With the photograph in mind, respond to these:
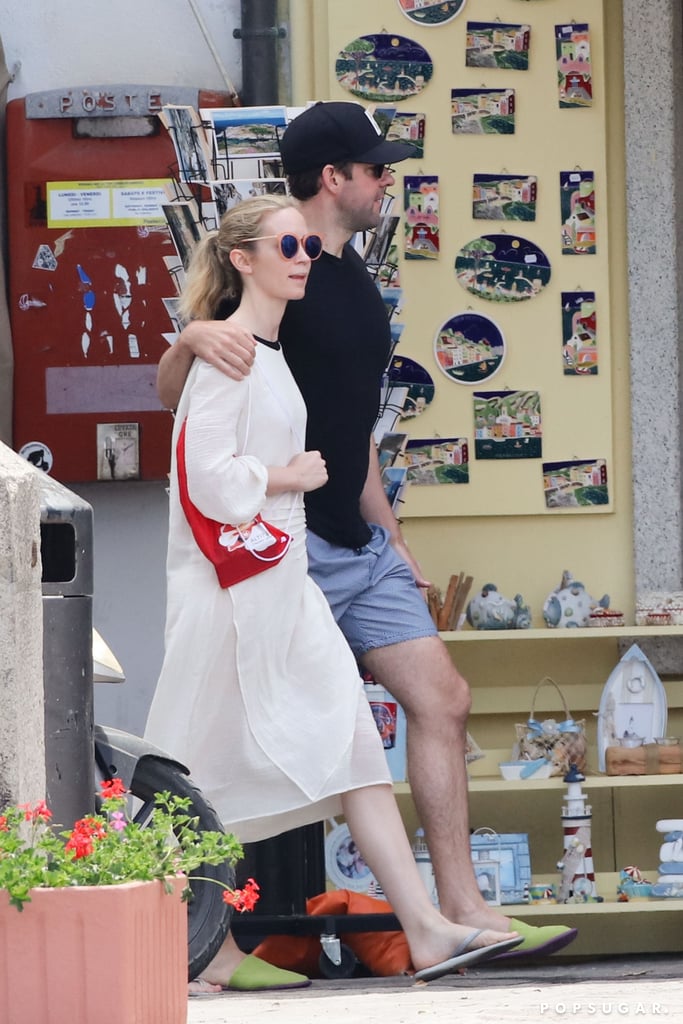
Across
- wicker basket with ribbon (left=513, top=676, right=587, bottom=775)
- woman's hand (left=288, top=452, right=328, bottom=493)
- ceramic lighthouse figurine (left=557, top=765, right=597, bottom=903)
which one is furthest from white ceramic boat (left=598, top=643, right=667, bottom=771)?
woman's hand (left=288, top=452, right=328, bottom=493)

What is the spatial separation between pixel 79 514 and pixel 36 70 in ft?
11.3

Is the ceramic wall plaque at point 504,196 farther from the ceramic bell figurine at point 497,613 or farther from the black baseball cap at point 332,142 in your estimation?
the black baseball cap at point 332,142

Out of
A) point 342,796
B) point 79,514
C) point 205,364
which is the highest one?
point 205,364

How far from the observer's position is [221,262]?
5000 mm

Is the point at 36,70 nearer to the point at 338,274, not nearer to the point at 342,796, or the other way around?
the point at 338,274

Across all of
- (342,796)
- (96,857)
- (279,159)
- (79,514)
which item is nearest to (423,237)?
(279,159)

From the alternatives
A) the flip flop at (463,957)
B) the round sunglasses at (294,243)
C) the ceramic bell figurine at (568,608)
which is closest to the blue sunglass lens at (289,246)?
the round sunglasses at (294,243)

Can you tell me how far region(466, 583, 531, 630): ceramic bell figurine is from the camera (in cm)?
645

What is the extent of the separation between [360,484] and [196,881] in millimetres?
1276

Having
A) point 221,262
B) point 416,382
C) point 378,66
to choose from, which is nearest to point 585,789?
point 416,382

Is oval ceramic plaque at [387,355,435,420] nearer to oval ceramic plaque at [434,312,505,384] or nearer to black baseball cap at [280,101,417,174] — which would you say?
oval ceramic plaque at [434,312,505,384]

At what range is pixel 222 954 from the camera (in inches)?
192

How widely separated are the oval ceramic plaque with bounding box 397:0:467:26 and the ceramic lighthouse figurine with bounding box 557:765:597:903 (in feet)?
8.16

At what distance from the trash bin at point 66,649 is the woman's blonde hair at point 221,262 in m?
1.25
